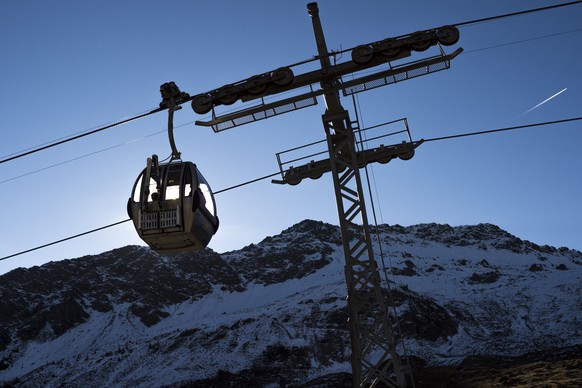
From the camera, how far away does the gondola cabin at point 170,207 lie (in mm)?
7148

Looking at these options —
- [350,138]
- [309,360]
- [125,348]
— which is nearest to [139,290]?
[125,348]

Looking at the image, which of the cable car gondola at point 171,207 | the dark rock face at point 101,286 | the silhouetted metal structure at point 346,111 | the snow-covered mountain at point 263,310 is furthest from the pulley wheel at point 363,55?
the dark rock face at point 101,286

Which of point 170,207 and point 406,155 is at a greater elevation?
point 406,155

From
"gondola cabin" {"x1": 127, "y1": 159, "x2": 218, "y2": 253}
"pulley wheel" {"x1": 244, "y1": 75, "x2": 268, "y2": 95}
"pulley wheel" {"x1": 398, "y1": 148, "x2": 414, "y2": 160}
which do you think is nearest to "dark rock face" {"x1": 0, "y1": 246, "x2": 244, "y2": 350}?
"pulley wheel" {"x1": 398, "y1": 148, "x2": 414, "y2": 160}

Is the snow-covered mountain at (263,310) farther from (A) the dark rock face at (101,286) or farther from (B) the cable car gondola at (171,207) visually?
(B) the cable car gondola at (171,207)

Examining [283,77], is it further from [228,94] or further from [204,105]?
[204,105]

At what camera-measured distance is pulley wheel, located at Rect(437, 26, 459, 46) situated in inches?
390

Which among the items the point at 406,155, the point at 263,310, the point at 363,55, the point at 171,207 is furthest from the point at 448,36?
the point at 263,310

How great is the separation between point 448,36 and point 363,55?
1.59 metres

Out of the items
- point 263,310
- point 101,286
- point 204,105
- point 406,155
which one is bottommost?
point 263,310

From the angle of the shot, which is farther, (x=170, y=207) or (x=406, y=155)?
(x=406, y=155)

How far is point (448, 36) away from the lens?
32.6ft

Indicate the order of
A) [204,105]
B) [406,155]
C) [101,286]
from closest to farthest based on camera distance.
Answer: [204,105] < [406,155] < [101,286]

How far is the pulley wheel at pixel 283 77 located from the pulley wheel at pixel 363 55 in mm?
1205
